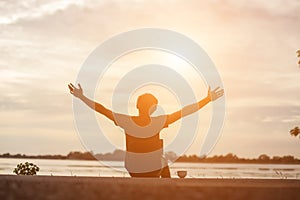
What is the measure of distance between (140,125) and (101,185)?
693 centimetres

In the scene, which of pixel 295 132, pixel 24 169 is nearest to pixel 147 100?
pixel 24 169

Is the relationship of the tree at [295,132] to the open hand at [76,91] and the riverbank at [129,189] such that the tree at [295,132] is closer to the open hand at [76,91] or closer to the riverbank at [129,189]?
the open hand at [76,91]

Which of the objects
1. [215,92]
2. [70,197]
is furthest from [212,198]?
→ [215,92]

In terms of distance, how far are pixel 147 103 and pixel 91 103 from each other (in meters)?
1.03

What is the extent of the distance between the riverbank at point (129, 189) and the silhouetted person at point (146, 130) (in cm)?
581

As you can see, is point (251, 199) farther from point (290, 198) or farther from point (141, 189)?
point (141, 189)

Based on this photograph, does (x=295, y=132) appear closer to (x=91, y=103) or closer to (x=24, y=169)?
(x=24, y=169)

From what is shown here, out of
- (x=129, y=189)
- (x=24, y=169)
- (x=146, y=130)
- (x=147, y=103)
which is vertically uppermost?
(x=24, y=169)

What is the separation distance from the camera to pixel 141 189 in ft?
8.39

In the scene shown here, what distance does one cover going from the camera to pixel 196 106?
8875 millimetres

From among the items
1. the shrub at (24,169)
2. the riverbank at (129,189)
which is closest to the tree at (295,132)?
the shrub at (24,169)

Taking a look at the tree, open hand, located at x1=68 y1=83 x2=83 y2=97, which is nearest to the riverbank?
open hand, located at x1=68 y1=83 x2=83 y2=97

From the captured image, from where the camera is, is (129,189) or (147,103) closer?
(129,189)

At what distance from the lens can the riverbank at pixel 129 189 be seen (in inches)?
97.7
